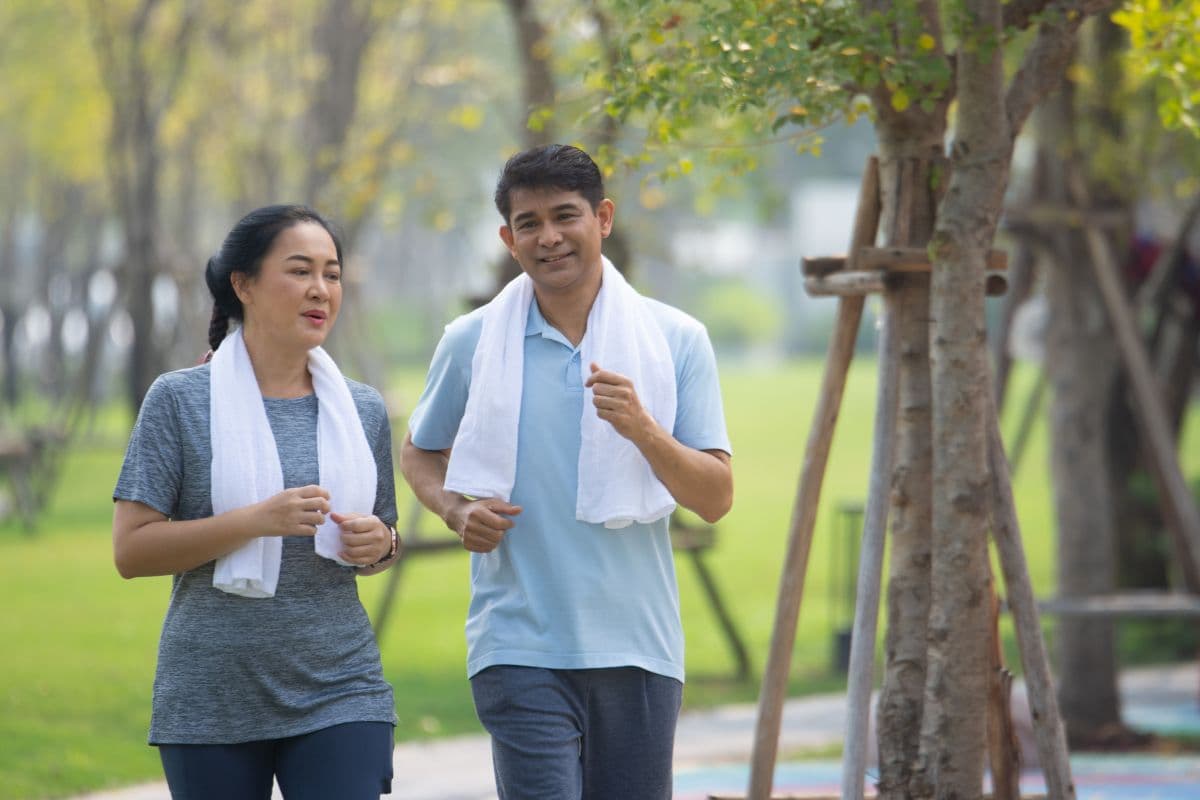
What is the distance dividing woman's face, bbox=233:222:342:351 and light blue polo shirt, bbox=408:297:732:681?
0.32 metres

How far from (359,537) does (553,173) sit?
86 centimetres

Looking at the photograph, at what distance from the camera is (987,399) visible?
5086 mm

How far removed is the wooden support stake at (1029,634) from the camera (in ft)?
16.8

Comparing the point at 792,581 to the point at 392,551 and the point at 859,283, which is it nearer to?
the point at 859,283

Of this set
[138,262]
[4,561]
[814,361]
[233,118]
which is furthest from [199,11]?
[814,361]

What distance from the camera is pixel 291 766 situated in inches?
138

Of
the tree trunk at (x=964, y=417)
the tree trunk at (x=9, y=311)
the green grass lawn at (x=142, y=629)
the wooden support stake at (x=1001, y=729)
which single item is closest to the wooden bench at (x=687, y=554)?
the green grass lawn at (x=142, y=629)

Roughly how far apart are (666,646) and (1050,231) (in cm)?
514

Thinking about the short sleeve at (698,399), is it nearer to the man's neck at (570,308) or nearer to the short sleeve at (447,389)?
the man's neck at (570,308)

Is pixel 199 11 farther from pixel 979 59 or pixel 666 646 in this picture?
pixel 666 646

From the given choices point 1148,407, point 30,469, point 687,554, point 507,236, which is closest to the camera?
point 507,236

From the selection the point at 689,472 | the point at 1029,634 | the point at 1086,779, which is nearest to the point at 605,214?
the point at 689,472

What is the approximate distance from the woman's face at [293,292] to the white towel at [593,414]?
36 cm

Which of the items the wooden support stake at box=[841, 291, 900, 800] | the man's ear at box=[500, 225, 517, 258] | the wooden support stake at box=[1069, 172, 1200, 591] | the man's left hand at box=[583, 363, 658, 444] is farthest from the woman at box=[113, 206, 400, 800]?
the wooden support stake at box=[1069, 172, 1200, 591]
